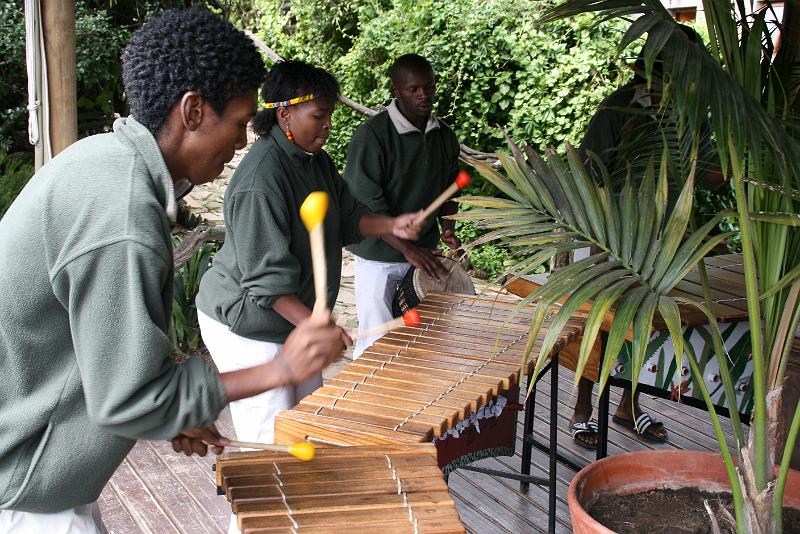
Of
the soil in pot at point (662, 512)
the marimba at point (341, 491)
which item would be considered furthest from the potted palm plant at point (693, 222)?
the marimba at point (341, 491)

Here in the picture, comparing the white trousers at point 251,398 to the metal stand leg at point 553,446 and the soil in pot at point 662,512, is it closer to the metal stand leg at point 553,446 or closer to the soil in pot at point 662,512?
the metal stand leg at point 553,446

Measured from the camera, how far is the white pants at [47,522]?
63.7 inches

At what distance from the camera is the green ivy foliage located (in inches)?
279

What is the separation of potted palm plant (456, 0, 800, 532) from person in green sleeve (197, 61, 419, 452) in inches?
27.5

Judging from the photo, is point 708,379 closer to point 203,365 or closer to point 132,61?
point 203,365

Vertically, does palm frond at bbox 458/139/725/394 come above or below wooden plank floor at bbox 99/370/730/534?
above

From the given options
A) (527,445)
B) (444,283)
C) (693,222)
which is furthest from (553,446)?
(693,222)

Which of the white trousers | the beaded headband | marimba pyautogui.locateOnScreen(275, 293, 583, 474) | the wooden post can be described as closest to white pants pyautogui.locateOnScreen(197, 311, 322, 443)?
the white trousers

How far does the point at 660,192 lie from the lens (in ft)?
7.20

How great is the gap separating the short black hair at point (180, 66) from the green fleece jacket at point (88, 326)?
2.4 inches

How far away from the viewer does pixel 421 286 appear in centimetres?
363

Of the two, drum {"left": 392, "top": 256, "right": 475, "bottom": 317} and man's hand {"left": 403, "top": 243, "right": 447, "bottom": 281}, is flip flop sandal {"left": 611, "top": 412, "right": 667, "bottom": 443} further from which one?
man's hand {"left": 403, "top": 243, "right": 447, "bottom": 281}

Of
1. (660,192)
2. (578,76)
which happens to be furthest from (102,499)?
(578,76)

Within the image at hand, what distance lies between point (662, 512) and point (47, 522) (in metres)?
1.66
